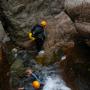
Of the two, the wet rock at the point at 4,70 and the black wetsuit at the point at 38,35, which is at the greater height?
the wet rock at the point at 4,70

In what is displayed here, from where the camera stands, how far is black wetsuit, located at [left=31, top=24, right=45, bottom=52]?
1252 cm

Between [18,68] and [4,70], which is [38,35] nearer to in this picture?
[18,68]

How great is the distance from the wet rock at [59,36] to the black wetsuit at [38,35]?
243 millimetres

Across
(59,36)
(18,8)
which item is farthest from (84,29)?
(18,8)

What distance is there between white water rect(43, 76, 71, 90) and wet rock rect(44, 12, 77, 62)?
136 centimetres

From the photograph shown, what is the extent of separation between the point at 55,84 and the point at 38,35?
3132 mm

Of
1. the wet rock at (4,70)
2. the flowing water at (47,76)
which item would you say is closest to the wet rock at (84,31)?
the flowing water at (47,76)

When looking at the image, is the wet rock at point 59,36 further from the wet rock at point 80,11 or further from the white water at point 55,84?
the wet rock at point 80,11

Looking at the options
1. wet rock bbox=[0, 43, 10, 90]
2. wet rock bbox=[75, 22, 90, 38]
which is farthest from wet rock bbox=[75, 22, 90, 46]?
wet rock bbox=[0, 43, 10, 90]

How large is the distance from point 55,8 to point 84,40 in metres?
4.57

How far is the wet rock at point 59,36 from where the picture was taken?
1188 cm

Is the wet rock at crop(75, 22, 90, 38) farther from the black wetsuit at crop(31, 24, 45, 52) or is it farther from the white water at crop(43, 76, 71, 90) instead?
the black wetsuit at crop(31, 24, 45, 52)

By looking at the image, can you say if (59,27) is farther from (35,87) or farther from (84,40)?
(35,87)

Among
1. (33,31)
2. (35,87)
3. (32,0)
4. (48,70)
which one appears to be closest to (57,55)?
(48,70)
